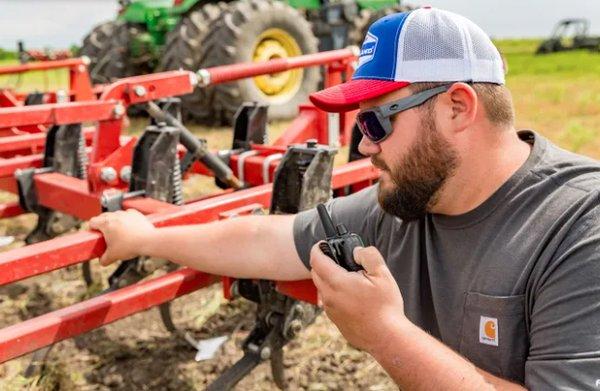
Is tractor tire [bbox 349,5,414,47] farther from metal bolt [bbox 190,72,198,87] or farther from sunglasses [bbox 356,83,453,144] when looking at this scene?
sunglasses [bbox 356,83,453,144]

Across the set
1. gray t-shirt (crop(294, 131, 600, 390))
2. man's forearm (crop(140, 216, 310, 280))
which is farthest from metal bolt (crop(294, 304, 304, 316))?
gray t-shirt (crop(294, 131, 600, 390))

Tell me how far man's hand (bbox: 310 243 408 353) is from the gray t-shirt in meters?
0.27

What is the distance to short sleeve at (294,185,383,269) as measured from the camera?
222cm

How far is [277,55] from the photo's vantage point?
888cm

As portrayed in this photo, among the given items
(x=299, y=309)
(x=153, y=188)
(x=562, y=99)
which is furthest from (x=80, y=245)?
(x=562, y=99)

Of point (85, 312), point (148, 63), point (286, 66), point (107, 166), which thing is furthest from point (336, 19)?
point (85, 312)

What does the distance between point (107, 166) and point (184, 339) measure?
1000 millimetres

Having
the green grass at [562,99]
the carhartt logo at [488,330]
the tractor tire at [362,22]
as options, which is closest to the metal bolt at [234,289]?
the carhartt logo at [488,330]

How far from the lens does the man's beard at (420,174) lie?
69.4 inches

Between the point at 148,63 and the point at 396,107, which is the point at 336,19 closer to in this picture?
the point at 148,63

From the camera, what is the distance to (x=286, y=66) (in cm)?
418

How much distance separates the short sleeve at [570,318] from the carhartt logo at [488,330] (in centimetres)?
12

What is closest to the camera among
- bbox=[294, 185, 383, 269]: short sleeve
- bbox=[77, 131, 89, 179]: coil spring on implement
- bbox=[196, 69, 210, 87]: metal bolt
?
bbox=[294, 185, 383, 269]: short sleeve

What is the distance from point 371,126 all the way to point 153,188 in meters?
1.60
